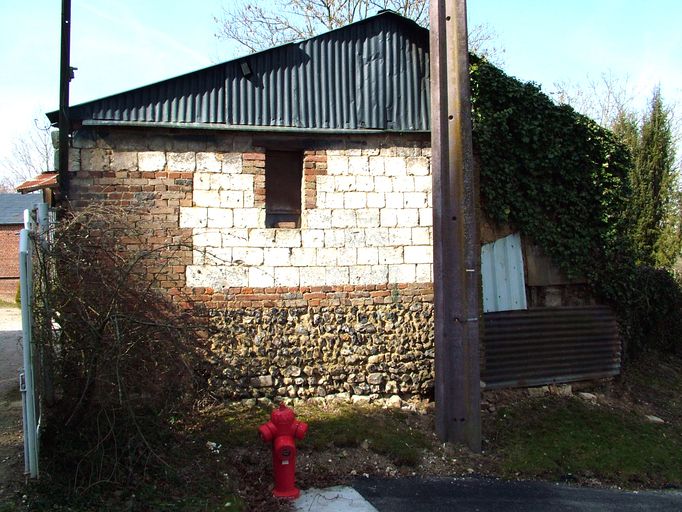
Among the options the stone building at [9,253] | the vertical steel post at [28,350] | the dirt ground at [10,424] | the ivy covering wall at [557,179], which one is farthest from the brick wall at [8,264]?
the vertical steel post at [28,350]

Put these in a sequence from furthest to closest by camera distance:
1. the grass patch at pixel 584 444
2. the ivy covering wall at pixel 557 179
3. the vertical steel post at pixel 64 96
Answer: the ivy covering wall at pixel 557 179 → the vertical steel post at pixel 64 96 → the grass patch at pixel 584 444

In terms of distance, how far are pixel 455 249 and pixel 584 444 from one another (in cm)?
284

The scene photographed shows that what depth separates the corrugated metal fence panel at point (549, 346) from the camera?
8156 millimetres

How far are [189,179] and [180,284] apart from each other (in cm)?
129

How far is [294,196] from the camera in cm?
768

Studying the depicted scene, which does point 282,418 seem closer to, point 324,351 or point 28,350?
point 28,350

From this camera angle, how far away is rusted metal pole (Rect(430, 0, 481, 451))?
251 inches

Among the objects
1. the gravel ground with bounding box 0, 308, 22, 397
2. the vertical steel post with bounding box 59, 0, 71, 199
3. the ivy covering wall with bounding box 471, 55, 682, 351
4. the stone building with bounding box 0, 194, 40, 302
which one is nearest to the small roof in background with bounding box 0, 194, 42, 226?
the stone building with bounding box 0, 194, 40, 302

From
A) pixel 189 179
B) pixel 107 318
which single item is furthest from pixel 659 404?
pixel 107 318

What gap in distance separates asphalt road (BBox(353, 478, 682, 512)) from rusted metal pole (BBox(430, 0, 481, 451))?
805 mm

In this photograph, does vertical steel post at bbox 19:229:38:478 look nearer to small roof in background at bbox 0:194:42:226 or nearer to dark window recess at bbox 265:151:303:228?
dark window recess at bbox 265:151:303:228

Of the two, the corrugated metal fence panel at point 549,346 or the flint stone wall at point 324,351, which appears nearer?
the flint stone wall at point 324,351

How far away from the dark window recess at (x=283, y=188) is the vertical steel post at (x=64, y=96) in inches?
93.6

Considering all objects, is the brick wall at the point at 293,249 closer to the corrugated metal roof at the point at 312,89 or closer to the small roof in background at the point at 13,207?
the corrugated metal roof at the point at 312,89
